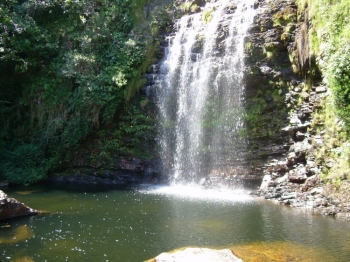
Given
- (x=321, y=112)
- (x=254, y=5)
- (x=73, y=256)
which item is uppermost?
(x=254, y=5)

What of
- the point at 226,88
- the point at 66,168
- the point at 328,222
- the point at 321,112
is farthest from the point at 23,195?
the point at 321,112

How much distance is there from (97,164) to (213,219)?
9.61m

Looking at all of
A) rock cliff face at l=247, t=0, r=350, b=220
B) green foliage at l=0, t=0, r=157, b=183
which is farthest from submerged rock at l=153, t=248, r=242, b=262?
green foliage at l=0, t=0, r=157, b=183

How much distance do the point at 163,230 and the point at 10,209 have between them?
15.5ft

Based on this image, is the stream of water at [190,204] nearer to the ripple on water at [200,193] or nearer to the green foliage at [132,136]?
the ripple on water at [200,193]

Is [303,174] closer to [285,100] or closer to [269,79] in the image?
[285,100]

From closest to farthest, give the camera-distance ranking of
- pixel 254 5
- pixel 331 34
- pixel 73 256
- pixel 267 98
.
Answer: pixel 73 256 → pixel 331 34 → pixel 267 98 → pixel 254 5

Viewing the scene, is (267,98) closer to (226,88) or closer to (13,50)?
(226,88)

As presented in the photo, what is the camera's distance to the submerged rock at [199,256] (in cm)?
727

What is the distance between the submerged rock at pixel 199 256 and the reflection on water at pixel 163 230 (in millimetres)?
519

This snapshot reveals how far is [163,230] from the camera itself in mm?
10031

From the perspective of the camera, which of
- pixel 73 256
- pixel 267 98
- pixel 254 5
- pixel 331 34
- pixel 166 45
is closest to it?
pixel 73 256

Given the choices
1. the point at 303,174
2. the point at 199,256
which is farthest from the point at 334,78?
the point at 199,256

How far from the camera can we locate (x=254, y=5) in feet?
61.8
